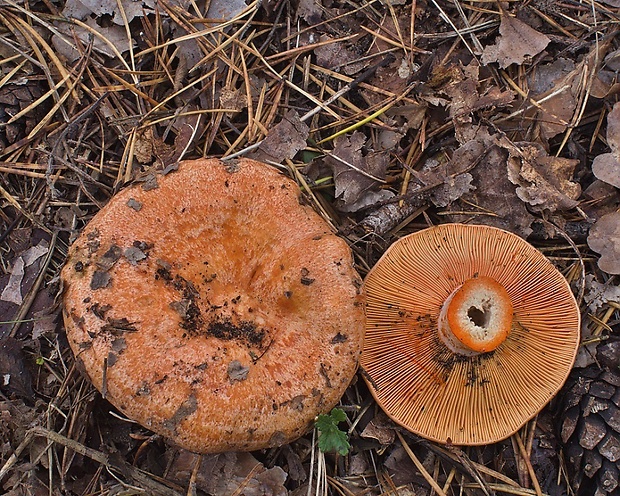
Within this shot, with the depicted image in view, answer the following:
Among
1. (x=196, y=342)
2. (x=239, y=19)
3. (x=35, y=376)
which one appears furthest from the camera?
(x=239, y=19)

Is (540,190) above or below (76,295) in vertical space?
below

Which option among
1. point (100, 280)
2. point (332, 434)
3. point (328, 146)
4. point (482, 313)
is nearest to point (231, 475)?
point (332, 434)

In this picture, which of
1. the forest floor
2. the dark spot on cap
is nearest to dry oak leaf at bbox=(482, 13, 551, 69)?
the forest floor

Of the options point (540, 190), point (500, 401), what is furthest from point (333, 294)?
point (540, 190)

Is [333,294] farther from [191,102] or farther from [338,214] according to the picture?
[191,102]

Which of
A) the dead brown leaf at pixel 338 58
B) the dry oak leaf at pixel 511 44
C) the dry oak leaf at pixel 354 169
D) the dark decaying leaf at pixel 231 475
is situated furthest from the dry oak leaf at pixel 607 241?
the dark decaying leaf at pixel 231 475
